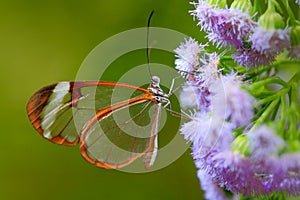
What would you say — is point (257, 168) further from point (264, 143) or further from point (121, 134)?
point (121, 134)

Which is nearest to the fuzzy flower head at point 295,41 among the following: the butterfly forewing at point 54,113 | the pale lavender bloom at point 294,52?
the pale lavender bloom at point 294,52

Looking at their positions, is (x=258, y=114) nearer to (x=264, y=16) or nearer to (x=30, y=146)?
(x=264, y=16)

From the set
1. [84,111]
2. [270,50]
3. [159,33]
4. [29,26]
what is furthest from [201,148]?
[29,26]

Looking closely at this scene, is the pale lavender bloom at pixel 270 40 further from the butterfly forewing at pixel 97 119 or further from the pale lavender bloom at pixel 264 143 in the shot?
the butterfly forewing at pixel 97 119

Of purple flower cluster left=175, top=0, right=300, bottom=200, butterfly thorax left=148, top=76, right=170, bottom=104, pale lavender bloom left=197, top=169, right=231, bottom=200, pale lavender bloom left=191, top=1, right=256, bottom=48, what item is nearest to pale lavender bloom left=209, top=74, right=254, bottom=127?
purple flower cluster left=175, top=0, right=300, bottom=200

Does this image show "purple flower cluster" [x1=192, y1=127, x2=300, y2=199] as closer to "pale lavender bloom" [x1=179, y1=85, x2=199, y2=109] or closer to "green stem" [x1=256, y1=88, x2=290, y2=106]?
"green stem" [x1=256, y1=88, x2=290, y2=106]

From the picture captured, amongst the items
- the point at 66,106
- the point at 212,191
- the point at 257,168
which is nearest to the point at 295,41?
the point at 257,168
